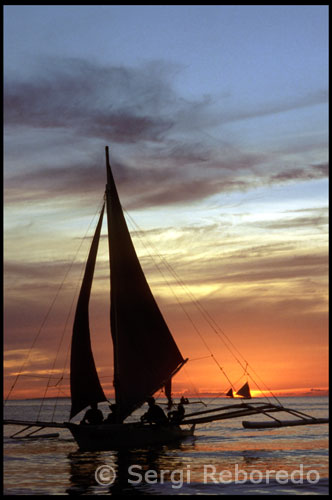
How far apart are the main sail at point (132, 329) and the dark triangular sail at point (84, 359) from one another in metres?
1.21

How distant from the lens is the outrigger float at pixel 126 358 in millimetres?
36156

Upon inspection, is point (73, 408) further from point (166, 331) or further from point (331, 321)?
point (331, 321)

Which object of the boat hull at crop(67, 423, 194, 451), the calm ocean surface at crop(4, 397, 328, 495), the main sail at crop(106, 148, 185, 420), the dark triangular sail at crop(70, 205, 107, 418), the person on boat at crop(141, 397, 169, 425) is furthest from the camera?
the person on boat at crop(141, 397, 169, 425)

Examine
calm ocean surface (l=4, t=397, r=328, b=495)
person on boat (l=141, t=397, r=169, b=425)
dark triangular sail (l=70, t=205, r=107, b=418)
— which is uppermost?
dark triangular sail (l=70, t=205, r=107, b=418)

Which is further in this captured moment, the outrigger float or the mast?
the mast

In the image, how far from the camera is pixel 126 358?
1463 inches

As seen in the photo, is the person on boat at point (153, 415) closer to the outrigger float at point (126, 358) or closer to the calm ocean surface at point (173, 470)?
the outrigger float at point (126, 358)

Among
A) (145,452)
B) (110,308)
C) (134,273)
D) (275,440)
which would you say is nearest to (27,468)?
(145,452)

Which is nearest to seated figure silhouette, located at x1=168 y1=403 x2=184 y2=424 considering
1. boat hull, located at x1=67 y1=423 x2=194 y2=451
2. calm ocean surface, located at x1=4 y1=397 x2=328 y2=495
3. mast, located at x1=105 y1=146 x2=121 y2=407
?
calm ocean surface, located at x1=4 y1=397 x2=328 y2=495

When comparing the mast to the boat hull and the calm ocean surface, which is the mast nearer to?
the boat hull

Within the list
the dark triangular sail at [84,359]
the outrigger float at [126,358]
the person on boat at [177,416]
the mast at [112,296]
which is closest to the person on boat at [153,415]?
the outrigger float at [126,358]

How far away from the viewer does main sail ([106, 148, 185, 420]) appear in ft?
121

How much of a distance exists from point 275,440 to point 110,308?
72.9 feet

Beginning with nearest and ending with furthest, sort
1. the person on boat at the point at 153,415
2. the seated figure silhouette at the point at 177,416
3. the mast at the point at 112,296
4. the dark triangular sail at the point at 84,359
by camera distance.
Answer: the dark triangular sail at the point at 84,359 < the mast at the point at 112,296 < the person on boat at the point at 153,415 < the seated figure silhouette at the point at 177,416
